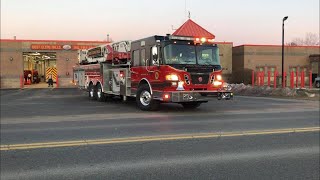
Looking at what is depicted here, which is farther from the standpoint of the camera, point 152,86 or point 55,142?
point 152,86

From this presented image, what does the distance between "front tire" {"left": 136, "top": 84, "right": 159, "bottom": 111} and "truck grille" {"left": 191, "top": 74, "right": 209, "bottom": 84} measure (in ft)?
5.67

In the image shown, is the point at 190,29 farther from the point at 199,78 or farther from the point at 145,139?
the point at 145,139

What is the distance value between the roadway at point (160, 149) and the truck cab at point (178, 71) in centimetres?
262

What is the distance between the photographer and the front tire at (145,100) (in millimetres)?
15663

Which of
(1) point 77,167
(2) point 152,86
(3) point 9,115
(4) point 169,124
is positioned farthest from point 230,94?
(1) point 77,167

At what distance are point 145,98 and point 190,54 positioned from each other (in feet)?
8.25

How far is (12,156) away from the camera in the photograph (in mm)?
7086

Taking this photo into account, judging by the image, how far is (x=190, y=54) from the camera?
15.4m

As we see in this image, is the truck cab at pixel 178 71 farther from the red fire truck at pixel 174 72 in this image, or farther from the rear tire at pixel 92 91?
the rear tire at pixel 92 91

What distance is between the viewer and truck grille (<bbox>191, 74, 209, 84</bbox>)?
15041mm

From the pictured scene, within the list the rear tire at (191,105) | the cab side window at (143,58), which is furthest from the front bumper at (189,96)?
the rear tire at (191,105)

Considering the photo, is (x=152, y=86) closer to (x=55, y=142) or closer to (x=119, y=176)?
(x=55, y=142)

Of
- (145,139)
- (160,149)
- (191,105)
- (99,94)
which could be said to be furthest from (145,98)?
(160,149)

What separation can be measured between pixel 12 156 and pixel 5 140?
5.87 ft
